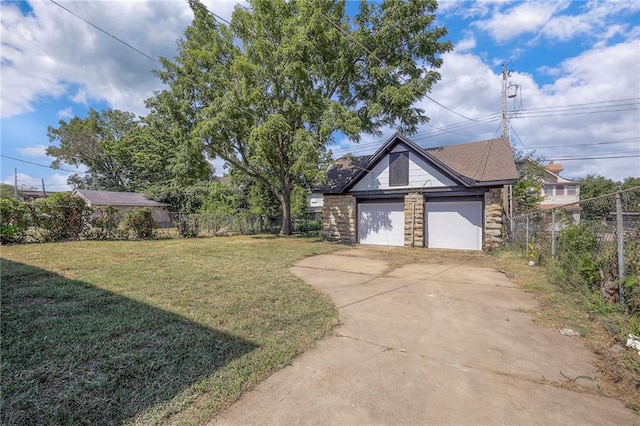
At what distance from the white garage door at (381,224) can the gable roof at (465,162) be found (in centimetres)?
156

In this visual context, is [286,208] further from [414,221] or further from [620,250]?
[620,250]

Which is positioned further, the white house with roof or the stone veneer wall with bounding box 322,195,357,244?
the white house with roof

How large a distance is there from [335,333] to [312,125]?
40.0 feet

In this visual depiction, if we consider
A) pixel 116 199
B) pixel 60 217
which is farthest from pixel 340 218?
pixel 116 199

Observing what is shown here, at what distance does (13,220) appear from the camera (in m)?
10.3

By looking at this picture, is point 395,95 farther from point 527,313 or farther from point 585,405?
point 585,405

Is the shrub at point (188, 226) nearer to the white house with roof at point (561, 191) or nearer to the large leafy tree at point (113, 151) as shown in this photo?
the large leafy tree at point (113, 151)

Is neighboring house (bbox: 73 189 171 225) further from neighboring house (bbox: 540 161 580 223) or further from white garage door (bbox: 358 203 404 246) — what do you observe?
neighboring house (bbox: 540 161 580 223)

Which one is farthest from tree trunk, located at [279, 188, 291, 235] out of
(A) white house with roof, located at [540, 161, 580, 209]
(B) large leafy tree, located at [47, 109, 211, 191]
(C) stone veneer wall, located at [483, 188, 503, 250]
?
(A) white house with roof, located at [540, 161, 580, 209]

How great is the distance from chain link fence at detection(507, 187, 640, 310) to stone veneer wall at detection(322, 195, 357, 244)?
26.1ft

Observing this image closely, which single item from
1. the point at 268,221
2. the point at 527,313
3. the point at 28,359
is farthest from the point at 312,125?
the point at 28,359

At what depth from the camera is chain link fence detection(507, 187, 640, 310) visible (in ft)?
12.0

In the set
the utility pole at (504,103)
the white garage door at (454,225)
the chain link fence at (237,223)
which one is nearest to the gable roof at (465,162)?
the white garage door at (454,225)

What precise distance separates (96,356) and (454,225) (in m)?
11.8
